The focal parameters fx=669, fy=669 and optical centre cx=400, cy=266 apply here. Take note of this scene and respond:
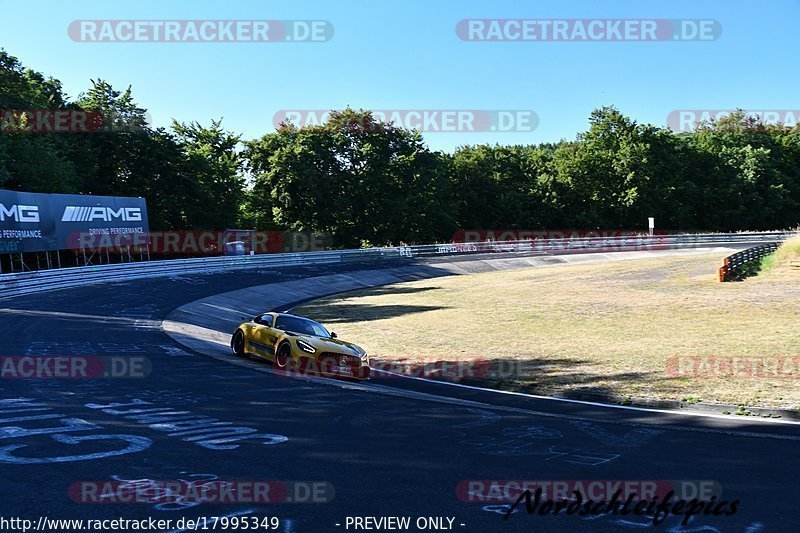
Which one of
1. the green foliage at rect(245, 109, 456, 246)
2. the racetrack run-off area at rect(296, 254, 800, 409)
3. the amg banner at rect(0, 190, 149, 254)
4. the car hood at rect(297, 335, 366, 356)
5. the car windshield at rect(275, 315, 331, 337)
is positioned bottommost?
the racetrack run-off area at rect(296, 254, 800, 409)

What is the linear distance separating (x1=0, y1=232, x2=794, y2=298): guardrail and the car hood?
16913 mm

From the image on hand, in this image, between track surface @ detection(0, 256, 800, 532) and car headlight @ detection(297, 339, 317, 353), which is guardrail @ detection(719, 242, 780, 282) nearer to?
track surface @ detection(0, 256, 800, 532)

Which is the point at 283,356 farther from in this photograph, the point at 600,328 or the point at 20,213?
the point at 20,213

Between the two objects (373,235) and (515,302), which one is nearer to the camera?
(515,302)

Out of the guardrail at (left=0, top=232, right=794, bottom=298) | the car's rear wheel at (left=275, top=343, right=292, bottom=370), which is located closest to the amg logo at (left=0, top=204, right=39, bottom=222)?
the guardrail at (left=0, top=232, right=794, bottom=298)

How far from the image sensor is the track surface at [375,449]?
19.2 ft

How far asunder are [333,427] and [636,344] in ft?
37.4

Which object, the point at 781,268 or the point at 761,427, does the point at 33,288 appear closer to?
the point at 761,427

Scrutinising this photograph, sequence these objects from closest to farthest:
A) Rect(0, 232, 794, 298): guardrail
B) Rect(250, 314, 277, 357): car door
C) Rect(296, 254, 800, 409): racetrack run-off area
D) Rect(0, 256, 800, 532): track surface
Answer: Rect(0, 256, 800, 532): track surface < Rect(296, 254, 800, 409): racetrack run-off area < Rect(250, 314, 277, 357): car door < Rect(0, 232, 794, 298): guardrail

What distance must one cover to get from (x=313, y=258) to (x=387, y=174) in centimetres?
2594

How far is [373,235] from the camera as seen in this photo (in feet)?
241

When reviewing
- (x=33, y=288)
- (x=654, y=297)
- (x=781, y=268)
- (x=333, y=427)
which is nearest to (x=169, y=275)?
(x=33, y=288)

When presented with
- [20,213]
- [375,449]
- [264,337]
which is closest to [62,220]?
[20,213]

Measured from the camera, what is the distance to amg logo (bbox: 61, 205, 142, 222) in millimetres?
35094
